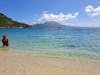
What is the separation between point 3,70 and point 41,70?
190 cm

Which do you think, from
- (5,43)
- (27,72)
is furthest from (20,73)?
(5,43)

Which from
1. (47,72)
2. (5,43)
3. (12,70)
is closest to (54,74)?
(47,72)

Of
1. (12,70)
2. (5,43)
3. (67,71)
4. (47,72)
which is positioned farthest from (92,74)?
(5,43)

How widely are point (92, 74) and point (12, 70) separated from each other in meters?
3.95

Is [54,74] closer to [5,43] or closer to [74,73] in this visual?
[74,73]

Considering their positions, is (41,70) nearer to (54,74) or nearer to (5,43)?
(54,74)

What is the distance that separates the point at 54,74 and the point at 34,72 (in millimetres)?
1034

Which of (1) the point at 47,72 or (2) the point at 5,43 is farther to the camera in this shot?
(2) the point at 5,43

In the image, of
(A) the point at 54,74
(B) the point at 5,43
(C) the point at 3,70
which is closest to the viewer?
(A) the point at 54,74

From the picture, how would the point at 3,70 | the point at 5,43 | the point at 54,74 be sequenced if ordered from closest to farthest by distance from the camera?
the point at 54,74
the point at 3,70
the point at 5,43

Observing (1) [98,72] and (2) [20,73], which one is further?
(1) [98,72]

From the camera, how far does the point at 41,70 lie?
11.6 m

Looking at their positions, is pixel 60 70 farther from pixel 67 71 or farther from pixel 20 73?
pixel 20 73

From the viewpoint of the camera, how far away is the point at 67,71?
11484 millimetres
